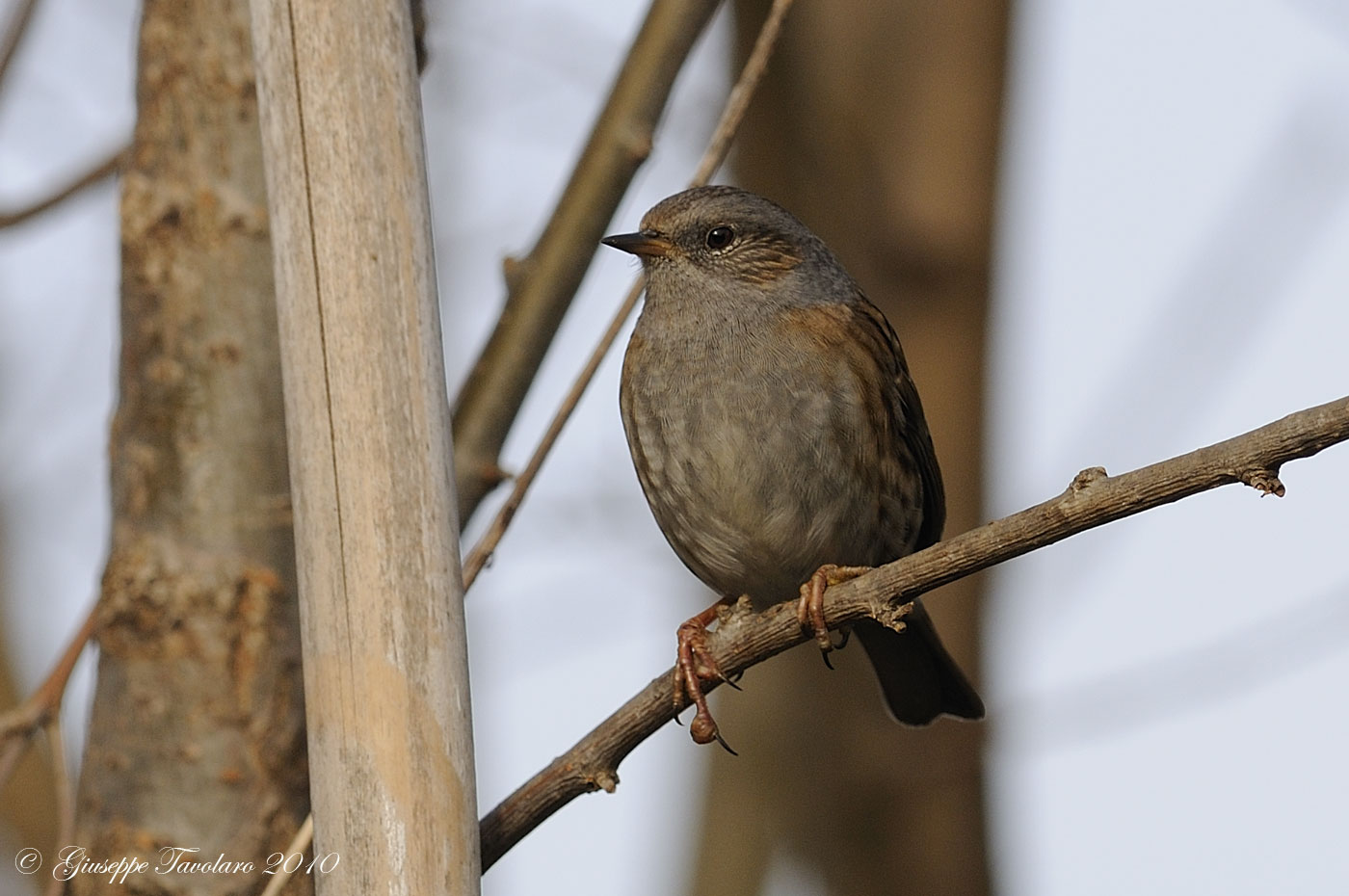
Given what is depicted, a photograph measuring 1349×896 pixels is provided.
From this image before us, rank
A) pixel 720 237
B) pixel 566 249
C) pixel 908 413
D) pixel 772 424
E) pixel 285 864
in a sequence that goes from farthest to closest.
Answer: pixel 720 237 → pixel 908 413 → pixel 772 424 → pixel 566 249 → pixel 285 864

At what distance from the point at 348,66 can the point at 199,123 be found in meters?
1.27

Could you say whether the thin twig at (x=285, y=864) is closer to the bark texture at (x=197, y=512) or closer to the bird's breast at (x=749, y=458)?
the bark texture at (x=197, y=512)

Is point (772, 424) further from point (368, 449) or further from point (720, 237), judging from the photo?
point (368, 449)

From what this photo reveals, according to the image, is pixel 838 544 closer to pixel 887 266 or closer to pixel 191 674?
pixel 191 674

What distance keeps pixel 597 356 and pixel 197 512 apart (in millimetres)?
1072

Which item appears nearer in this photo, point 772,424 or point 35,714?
point 35,714

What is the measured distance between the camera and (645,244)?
4.27 meters

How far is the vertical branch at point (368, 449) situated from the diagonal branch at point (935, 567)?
1.12ft

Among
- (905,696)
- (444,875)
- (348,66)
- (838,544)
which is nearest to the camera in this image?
(444,875)

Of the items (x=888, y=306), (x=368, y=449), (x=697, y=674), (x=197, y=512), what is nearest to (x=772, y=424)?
(x=697, y=674)

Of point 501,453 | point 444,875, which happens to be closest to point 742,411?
point 501,453

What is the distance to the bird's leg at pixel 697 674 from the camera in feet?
9.78

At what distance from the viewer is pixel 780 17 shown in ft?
10.7

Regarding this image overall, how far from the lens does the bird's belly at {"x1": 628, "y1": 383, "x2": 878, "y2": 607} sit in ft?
12.3
